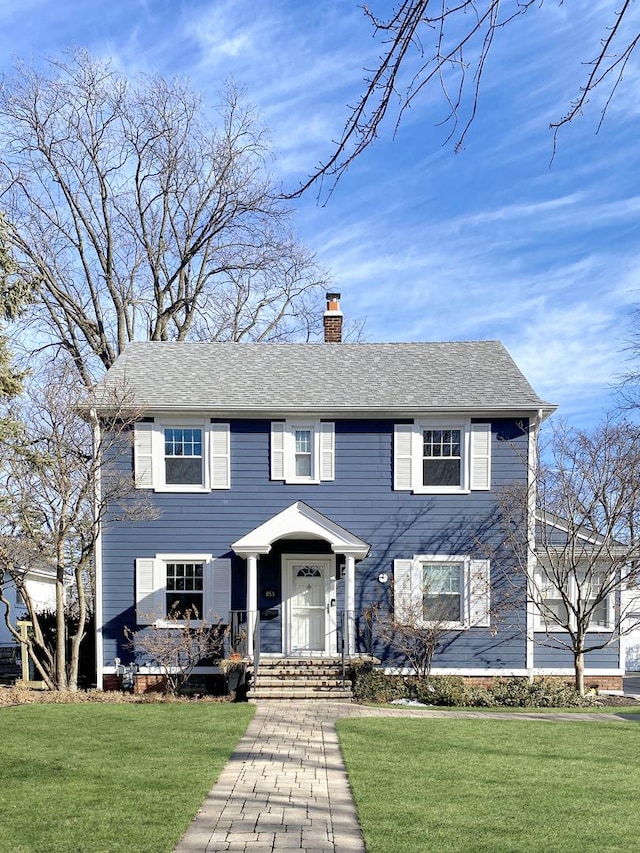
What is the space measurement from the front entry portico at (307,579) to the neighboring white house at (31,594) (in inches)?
443

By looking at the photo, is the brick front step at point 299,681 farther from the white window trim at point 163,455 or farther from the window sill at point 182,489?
the white window trim at point 163,455

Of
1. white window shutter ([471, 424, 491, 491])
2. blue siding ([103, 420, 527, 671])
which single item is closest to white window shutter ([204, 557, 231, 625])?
blue siding ([103, 420, 527, 671])

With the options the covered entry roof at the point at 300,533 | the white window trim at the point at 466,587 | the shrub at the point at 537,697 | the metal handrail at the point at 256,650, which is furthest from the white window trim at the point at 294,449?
the shrub at the point at 537,697

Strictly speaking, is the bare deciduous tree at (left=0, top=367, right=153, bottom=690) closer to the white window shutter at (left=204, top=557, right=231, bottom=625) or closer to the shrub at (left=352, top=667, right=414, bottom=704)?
the white window shutter at (left=204, top=557, right=231, bottom=625)

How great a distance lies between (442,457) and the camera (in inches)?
645

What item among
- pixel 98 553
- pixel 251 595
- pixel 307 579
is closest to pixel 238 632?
pixel 251 595

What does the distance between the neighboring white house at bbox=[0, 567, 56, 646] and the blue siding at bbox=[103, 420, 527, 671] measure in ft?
31.6

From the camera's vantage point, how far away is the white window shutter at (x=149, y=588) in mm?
15828

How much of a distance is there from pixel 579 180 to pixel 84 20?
2991mm

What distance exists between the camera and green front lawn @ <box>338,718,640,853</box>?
6043 millimetres

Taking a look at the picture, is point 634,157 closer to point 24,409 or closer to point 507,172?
point 507,172

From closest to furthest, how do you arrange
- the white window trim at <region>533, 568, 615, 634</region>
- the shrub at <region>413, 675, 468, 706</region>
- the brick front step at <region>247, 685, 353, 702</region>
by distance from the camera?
the brick front step at <region>247, 685, 353, 702</region>, the shrub at <region>413, 675, 468, 706</region>, the white window trim at <region>533, 568, 615, 634</region>

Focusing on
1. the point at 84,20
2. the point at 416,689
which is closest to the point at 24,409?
the point at 416,689

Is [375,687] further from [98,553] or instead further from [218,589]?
[98,553]
